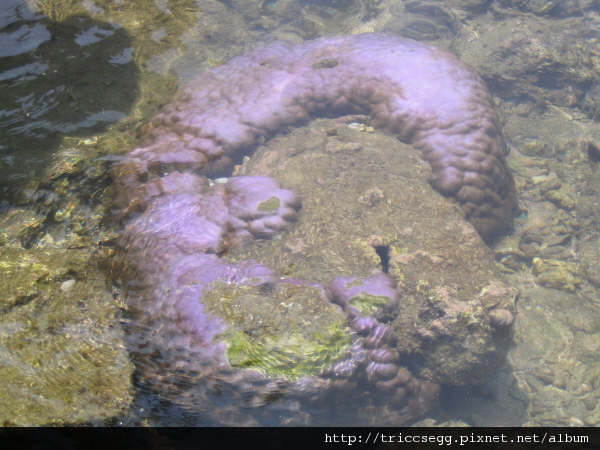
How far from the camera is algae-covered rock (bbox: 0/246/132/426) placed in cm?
156

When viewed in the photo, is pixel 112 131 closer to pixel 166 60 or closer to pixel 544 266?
pixel 166 60

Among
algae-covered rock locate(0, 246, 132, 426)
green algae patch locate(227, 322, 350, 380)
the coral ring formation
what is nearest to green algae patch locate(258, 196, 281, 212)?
the coral ring formation

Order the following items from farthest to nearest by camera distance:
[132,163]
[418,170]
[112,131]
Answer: [418,170], [112,131], [132,163]

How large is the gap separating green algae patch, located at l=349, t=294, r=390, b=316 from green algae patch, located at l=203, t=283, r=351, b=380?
23 centimetres

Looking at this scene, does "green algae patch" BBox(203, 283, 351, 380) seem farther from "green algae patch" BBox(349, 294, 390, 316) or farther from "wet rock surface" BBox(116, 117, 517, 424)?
"green algae patch" BBox(349, 294, 390, 316)

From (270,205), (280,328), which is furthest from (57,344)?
(270,205)

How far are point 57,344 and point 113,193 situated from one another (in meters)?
1.44

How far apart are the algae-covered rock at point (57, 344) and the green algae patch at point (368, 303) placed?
1.71 metres

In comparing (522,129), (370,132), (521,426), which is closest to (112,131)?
(370,132)

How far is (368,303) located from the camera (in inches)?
115

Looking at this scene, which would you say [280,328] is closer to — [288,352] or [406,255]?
[288,352]

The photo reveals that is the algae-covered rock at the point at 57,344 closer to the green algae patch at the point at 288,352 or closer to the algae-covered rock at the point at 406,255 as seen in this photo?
the green algae patch at the point at 288,352

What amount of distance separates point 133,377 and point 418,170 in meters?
3.65

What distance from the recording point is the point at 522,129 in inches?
237
